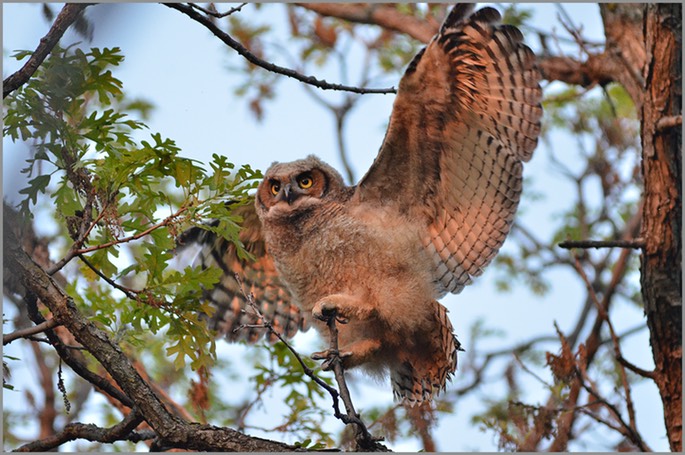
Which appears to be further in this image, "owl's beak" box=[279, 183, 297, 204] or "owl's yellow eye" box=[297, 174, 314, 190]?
"owl's yellow eye" box=[297, 174, 314, 190]

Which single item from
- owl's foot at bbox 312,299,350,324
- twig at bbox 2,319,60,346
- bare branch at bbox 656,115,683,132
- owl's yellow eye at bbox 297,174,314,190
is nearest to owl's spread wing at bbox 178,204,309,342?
owl's yellow eye at bbox 297,174,314,190

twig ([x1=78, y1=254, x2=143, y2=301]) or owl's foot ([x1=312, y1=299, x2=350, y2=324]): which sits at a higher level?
owl's foot ([x1=312, y1=299, x2=350, y2=324])

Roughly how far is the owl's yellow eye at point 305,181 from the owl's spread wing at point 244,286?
0.37 metres

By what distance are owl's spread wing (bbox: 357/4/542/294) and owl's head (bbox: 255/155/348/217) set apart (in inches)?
9.6

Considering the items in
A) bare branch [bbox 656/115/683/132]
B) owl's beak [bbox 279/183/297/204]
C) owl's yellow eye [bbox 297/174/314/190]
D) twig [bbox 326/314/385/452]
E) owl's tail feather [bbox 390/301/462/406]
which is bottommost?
twig [bbox 326/314/385/452]

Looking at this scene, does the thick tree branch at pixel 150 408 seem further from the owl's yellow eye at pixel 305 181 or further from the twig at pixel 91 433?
the owl's yellow eye at pixel 305 181

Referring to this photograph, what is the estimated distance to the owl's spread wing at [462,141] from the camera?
3547 millimetres

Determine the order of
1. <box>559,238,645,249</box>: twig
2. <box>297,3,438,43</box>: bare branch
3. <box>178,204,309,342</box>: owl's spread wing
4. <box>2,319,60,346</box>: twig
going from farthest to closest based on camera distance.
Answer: <box>297,3,438,43</box>: bare branch → <box>178,204,309,342</box>: owl's spread wing → <box>559,238,645,249</box>: twig → <box>2,319,60,346</box>: twig

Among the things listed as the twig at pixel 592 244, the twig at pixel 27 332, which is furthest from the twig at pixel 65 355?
the twig at pixel 592 244

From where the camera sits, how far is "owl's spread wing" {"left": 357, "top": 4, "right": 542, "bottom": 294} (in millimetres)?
3547

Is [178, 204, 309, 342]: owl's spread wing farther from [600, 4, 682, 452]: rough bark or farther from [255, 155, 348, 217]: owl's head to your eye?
[600, 4, 682, 452]: rough bark

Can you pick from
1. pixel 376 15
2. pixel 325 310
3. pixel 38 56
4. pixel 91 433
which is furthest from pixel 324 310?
pixel 376 15

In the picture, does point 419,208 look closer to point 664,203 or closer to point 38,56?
point 664,203

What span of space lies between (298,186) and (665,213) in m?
1.86
